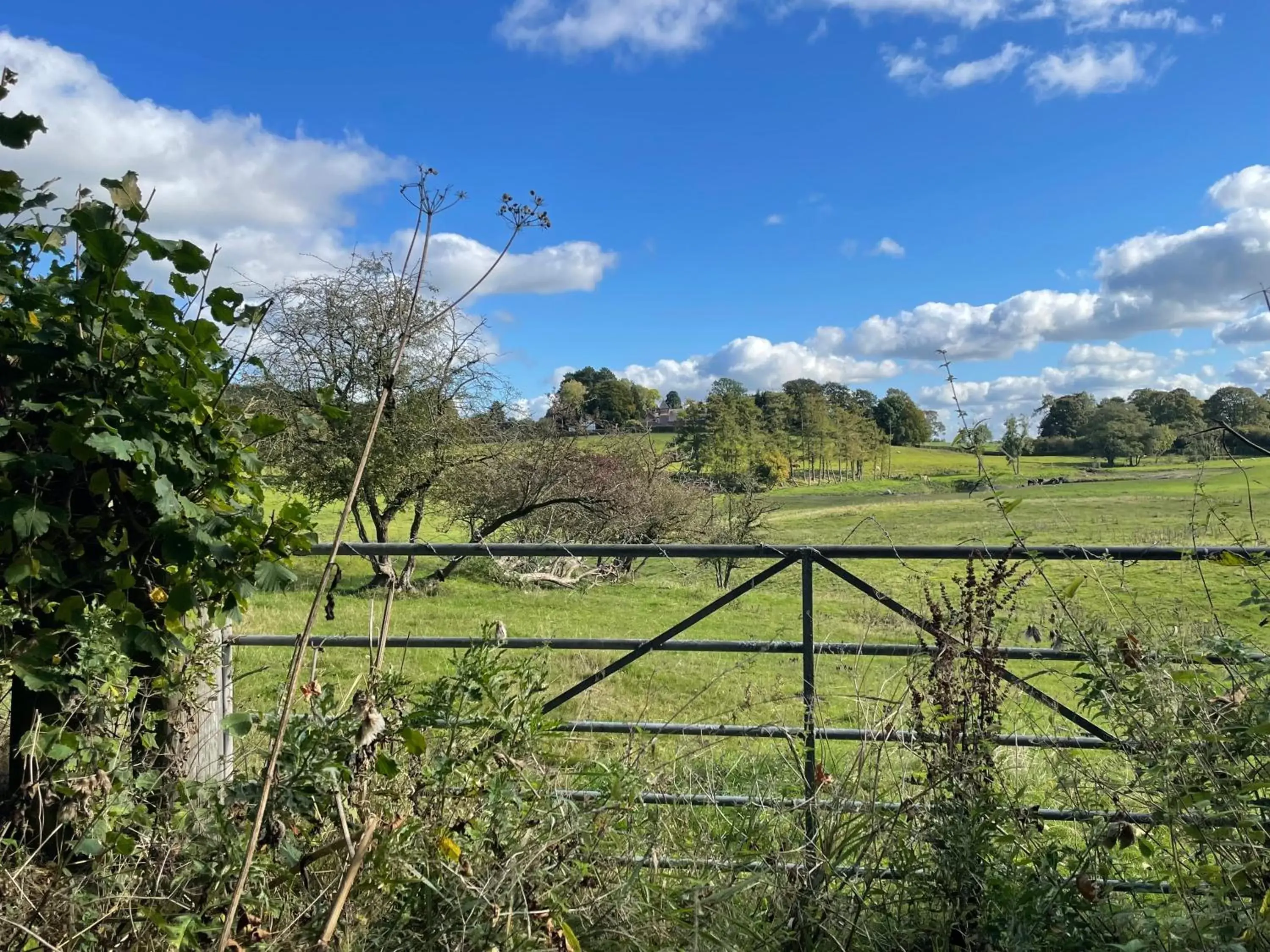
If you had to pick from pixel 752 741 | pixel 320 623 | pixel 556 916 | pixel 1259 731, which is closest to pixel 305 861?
pixel 556 916

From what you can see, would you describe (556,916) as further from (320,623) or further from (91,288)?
(320,623)

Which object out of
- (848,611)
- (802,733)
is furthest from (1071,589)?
(848,611)

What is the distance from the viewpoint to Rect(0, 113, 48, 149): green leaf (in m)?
2.02

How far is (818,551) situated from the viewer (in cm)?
320

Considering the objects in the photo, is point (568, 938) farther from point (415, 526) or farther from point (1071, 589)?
point (415, 526)

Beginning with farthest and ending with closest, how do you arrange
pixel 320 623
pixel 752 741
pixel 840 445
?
pixel 840 445 < pixel 320 623 < pixel 752 741

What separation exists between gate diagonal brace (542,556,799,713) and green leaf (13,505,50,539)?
175 centimetres

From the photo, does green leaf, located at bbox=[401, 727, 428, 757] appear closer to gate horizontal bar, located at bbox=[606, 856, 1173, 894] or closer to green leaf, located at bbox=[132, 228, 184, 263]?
gate horizontal bar, located at bbox=[606, 856, 1173, 894]

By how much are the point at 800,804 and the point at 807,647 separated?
3.18ft

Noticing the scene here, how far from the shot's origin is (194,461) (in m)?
2.18

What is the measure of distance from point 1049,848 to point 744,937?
747 mm

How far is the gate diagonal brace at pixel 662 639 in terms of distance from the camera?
324 centimetres

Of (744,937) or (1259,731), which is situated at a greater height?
(1259,731)

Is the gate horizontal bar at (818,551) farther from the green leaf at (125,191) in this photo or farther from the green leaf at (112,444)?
the green leaf at (125,191)
